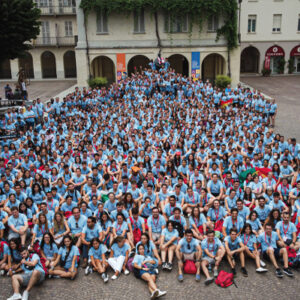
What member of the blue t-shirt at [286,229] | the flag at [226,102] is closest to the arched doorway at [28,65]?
the flag at [226,102]

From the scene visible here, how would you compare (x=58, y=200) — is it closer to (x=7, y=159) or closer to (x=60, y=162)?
(x=60, y=162)

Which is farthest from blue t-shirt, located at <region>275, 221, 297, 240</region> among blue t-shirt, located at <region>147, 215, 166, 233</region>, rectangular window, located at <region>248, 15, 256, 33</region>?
rectangular window, located at <region>248, 15, 256, 33</region>

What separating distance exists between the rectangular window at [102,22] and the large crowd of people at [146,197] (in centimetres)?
1540

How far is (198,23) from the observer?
3012 cm

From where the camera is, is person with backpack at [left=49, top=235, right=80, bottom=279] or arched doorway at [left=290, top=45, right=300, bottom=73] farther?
arched doorway at [left=290, top=45, right=300, bottom=73]

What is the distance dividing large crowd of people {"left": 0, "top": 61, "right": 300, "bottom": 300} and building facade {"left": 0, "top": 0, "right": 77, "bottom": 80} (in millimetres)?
29104

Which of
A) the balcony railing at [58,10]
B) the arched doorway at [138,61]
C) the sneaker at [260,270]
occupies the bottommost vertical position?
the sneaker at [260,270]

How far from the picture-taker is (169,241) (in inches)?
322

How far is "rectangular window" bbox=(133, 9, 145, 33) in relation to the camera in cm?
3023

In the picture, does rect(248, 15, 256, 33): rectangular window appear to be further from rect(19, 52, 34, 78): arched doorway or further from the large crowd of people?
rect(19, 52, 34, 78): arched doorway

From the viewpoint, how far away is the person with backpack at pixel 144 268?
7.14 metres

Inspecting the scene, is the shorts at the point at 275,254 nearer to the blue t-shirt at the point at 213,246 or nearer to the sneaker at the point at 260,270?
the sneaker at the point at 260,270

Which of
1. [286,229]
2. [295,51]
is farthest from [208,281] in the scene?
[295,51]

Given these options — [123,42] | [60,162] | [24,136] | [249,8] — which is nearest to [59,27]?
[123,42]
